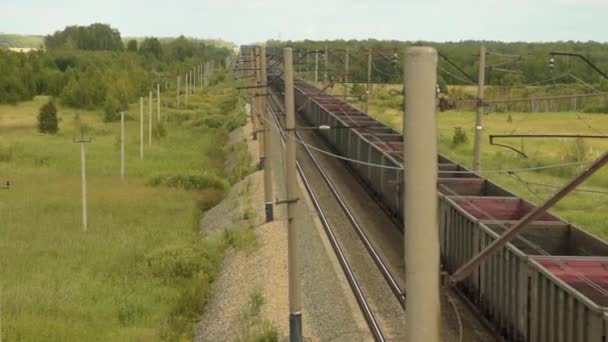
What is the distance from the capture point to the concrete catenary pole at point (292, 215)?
49.5 feet

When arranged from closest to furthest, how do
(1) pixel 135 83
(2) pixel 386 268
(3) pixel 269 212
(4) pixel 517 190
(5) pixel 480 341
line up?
(5) pixel 480 341 < (2) pixel 386 268 < (3) pixel 269 212 < (4) pixel 517 190 < (1) pixel 135 83

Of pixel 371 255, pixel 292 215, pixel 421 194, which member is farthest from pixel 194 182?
pixel 421 194

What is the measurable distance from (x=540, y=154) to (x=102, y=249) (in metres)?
35.0

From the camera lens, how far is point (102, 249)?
24891 millimetres

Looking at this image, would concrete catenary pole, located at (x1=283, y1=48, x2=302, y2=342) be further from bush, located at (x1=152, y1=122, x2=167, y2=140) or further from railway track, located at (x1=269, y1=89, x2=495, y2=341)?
bush, located at (x1=152, y1=122, x2=167, y2=140)

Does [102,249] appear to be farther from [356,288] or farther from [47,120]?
[47,120]

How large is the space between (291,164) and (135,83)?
298ft

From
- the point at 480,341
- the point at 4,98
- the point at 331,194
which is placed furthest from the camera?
the point at 4,98

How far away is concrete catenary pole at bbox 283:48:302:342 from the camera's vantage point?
49.5 ft

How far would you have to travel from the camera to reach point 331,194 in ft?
97.7

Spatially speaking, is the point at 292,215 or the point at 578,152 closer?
the point at 292,215

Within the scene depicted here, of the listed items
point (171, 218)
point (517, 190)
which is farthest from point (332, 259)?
point (517, 190)

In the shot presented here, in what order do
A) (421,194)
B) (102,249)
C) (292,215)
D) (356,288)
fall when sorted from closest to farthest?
(421,194), (292,215), (356,288), (102,249)

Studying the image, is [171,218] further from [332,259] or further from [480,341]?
[480,341]
